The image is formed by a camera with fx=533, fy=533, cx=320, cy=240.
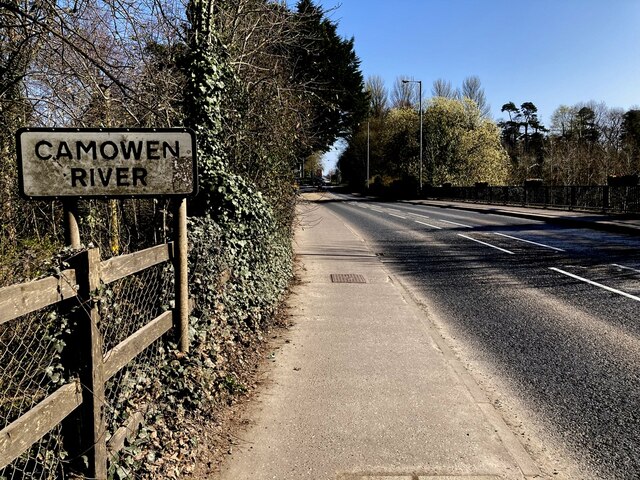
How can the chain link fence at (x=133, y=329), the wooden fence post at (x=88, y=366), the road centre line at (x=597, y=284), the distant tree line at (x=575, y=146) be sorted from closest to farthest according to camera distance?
the wooden fence post at (x=88, y=366) → the chain link fence at (x=133, y=329) → the road centre line at (x=597, y=284) → the distant tree line at (x=575, y=146)

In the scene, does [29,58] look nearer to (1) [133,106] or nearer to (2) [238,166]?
(1) [133,106]

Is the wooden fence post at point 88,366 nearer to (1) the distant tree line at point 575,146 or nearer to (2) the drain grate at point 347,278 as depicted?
(2) the drain grate at point 347,278

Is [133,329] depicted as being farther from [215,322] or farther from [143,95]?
[143,95]

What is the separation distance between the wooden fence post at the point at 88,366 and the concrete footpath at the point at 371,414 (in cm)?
96

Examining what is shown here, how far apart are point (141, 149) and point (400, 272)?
28.2 feet

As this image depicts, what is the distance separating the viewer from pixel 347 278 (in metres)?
10.6

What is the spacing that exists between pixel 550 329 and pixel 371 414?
144 inches

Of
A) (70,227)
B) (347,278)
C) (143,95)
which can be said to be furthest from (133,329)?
(347,278)

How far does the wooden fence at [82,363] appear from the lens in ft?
6.82

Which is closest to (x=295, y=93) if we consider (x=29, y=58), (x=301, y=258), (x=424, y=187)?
(x=301, y=258)

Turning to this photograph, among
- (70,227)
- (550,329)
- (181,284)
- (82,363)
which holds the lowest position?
(550,329)

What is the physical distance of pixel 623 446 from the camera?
12.3ft

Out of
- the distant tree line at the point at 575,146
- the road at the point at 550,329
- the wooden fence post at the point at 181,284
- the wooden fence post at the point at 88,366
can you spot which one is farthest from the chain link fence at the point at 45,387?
the distant tree line at the point at 575,146

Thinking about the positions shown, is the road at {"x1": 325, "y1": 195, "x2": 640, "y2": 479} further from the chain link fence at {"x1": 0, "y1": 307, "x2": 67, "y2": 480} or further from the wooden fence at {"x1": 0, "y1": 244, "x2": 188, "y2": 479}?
the chain link fence at {"x1": 0, "y1": 307, "x2": 67, "y2": 480}
